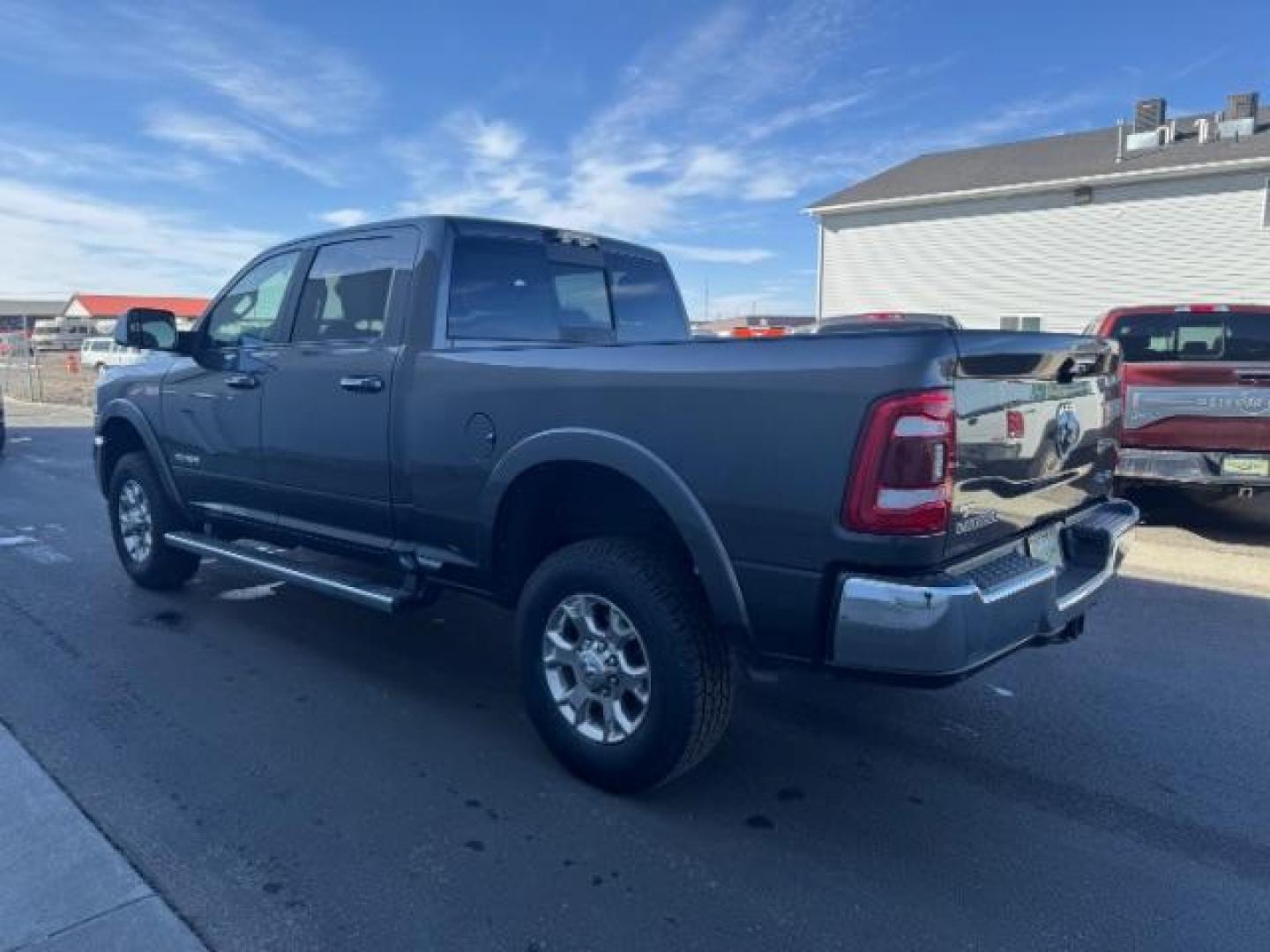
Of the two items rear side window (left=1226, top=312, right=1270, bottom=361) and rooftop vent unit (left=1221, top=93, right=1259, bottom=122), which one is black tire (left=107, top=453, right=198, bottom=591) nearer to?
rear side window (left=1226, top=312, right=1270, bottom=361)

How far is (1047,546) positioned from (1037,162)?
76.3 ft

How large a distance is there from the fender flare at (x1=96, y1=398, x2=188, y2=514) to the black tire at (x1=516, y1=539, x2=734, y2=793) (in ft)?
9.76

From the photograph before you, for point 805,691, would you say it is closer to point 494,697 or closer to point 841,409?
point 494,697

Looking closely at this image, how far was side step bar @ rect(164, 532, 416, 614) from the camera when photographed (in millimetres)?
3875

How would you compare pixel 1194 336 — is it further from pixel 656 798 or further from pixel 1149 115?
pixel 1149 115

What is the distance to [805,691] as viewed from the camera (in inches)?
167

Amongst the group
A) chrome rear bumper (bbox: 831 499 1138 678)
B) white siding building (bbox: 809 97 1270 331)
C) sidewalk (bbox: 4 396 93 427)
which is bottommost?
sidewalk (bbox: 4 396 93 427)

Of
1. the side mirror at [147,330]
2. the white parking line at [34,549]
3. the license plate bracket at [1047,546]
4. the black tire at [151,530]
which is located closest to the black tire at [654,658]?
the license plate bracket at [1047,546]

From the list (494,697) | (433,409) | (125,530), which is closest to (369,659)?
(494,697)

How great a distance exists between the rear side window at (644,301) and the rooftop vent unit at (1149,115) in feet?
72.1

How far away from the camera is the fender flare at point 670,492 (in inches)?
112

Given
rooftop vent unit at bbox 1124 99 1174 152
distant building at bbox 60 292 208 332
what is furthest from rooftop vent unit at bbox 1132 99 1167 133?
distant building at bbox 60 292 208 332

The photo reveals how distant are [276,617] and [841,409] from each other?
3.83 m

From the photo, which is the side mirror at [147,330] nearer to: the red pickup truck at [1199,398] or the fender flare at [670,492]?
the fender flare at [670,492]
